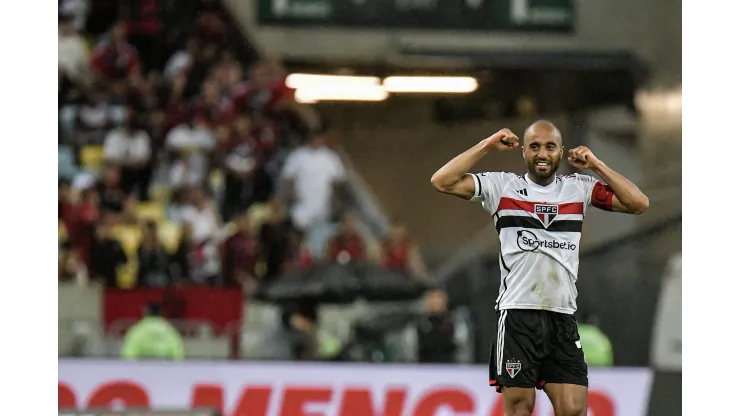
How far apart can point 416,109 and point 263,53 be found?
149 centimetres

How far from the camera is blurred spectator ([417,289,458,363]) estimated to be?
10.1 meters

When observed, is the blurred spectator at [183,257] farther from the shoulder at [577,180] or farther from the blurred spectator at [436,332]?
the shoulder at [577,180]

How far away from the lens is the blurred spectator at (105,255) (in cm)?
1062

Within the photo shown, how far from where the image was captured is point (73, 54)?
11070 mm

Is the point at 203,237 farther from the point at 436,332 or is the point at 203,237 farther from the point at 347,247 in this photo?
the point at 436,332

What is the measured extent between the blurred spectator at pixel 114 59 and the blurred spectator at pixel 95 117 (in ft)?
0.72

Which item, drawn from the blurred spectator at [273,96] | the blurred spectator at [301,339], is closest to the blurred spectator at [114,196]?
the blurred spectator at [273,96]

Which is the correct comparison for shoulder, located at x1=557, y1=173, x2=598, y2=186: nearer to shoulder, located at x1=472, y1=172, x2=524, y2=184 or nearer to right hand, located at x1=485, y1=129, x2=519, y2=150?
shoulder, located at x1=472, y1=172, x2=524, y2=184

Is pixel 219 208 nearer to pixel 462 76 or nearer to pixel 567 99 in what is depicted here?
pixel 462 76

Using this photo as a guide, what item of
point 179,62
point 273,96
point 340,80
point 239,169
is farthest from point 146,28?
point 340,80

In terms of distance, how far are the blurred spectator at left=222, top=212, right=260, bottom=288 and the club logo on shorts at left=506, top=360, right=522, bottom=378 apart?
471 cm

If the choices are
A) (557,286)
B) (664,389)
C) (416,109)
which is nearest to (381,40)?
(416,109)

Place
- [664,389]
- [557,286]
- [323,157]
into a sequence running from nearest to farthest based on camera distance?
[557,286]
[664,389]
[323,157]

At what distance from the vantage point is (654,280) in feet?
33.4
